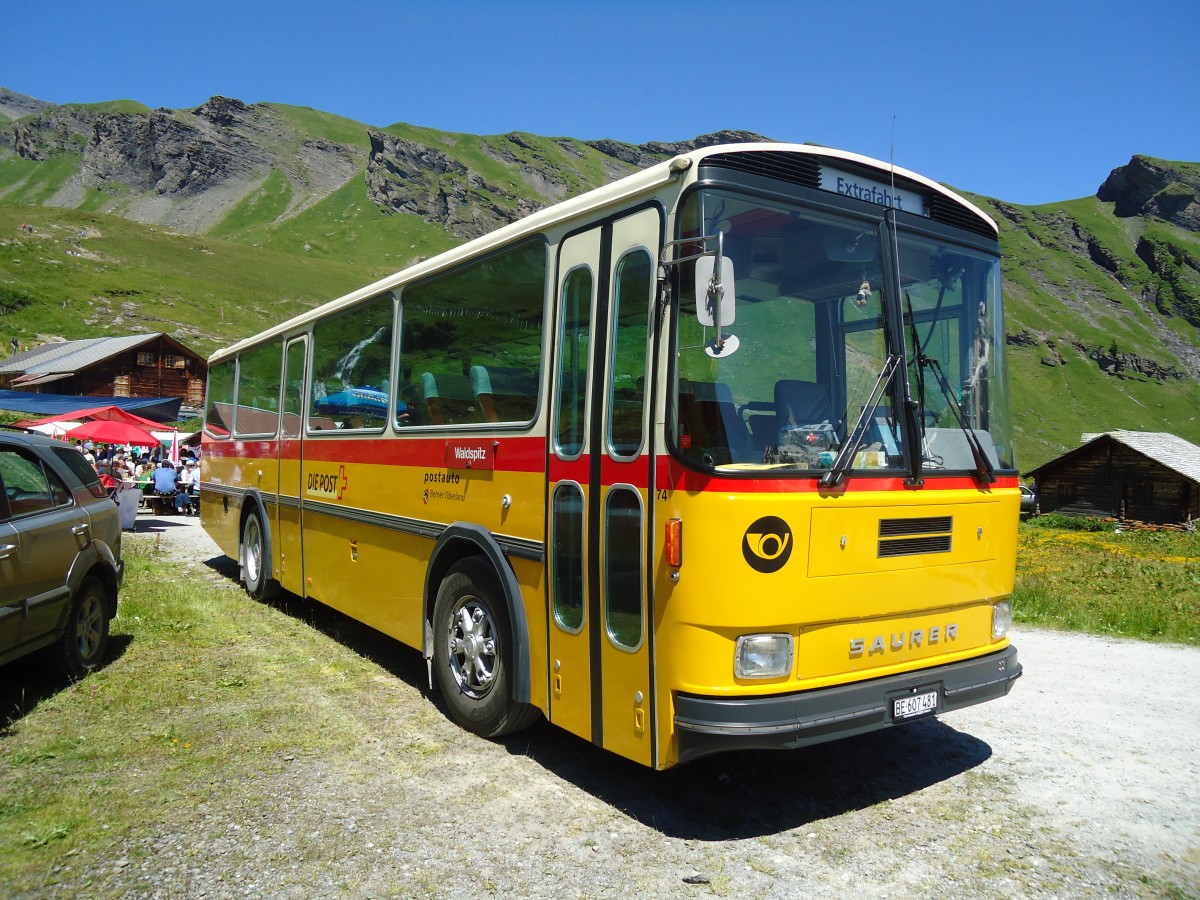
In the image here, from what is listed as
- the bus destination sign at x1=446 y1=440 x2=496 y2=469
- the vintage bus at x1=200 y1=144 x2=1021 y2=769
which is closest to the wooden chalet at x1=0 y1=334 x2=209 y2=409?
the bus destination sign at x1=446 y1=440 x2=496 y2=469

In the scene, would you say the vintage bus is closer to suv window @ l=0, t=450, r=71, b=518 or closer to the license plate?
the license plate

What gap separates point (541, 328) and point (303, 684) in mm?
3689

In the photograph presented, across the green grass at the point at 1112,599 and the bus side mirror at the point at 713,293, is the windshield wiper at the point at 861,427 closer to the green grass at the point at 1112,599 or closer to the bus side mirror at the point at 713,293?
the bus side mirror at the point at 713,293

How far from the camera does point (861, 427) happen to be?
459 centimetres

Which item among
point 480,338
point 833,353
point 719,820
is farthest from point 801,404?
point 480,338

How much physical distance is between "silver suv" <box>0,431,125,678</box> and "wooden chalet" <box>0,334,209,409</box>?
52.2 metres

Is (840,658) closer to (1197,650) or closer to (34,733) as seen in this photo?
(34,733)

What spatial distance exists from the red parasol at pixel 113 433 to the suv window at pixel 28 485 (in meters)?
17.0

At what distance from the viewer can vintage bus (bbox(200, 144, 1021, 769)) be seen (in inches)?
167

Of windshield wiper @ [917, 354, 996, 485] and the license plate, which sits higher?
windshield wiper @ [917, 354, 996, 485]

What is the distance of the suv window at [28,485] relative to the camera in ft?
20.9

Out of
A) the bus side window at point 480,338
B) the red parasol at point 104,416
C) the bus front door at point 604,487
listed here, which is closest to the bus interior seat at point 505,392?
the bus side window at point 480,338

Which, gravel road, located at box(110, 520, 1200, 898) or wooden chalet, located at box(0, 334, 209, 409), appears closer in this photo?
gravel road, located at box(110, 520, 1200, 898)

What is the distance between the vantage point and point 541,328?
5.53 meters
